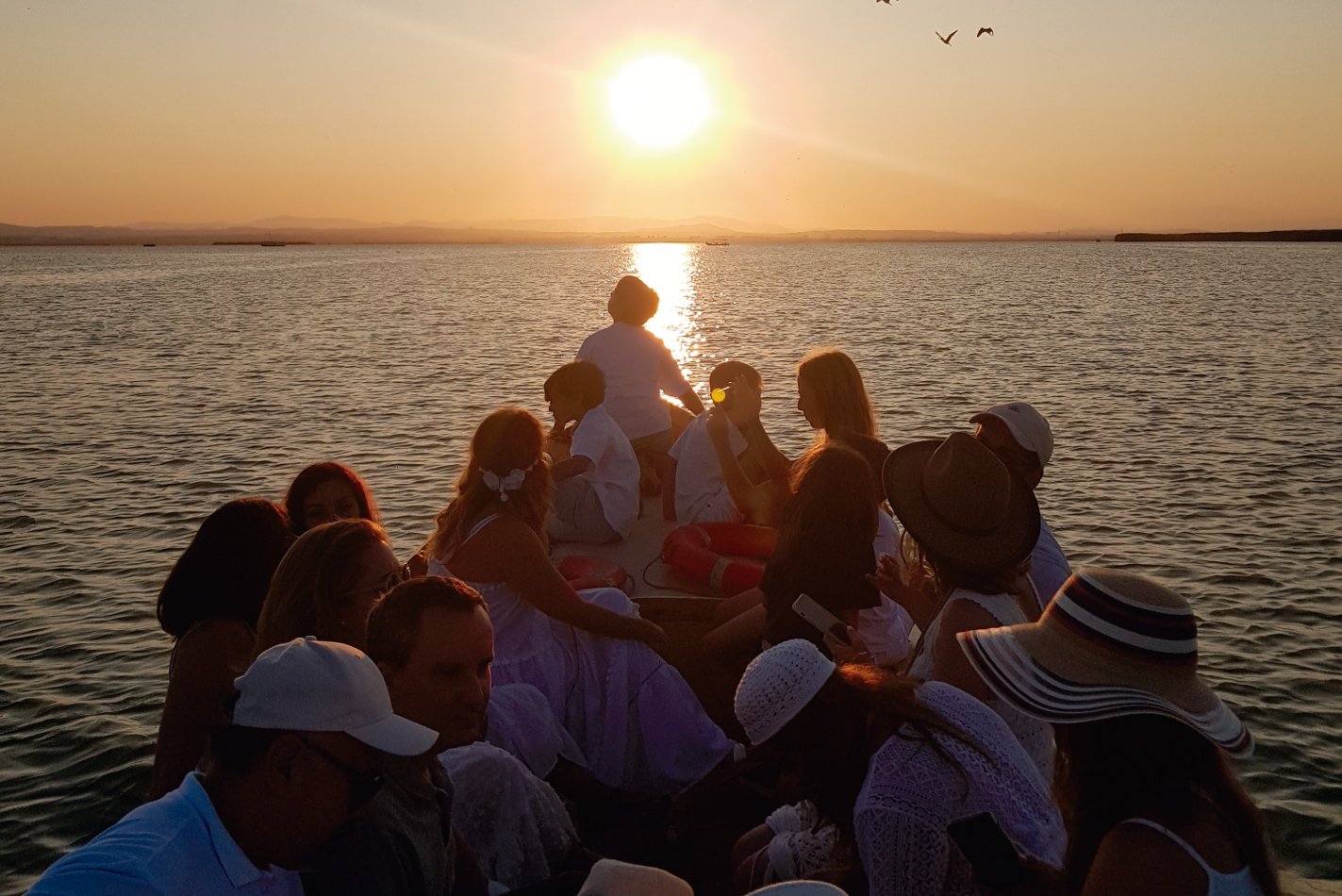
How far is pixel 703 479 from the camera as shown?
303 inches

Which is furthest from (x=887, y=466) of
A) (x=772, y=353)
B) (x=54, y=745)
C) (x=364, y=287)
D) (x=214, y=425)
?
(x=364, y=287)

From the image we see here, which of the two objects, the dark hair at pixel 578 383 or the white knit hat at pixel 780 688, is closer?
the white knit hat at pixel 780 688

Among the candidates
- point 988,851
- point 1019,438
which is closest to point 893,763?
point 988,851

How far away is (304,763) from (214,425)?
21.0 m

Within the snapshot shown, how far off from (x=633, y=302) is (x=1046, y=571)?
5.46 meters

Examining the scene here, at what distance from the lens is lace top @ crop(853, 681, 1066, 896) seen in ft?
8.85

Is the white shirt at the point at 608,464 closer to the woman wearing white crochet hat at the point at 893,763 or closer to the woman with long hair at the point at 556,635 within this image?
the woman with long hair at the point at 556,635

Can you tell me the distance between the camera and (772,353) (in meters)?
37.7

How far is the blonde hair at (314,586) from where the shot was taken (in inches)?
144

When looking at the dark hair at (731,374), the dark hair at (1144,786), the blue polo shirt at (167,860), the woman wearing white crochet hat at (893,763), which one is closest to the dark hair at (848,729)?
the woman wearing white crochet hat at (893,763)

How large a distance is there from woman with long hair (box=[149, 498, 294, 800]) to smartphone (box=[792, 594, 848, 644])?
7.67 feet

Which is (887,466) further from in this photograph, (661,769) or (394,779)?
(394,779)

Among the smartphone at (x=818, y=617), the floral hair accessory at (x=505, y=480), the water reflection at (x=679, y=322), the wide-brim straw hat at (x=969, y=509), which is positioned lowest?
the water reflection at (x=679, y=322)

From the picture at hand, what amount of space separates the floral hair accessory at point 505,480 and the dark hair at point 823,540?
1.28 metres
